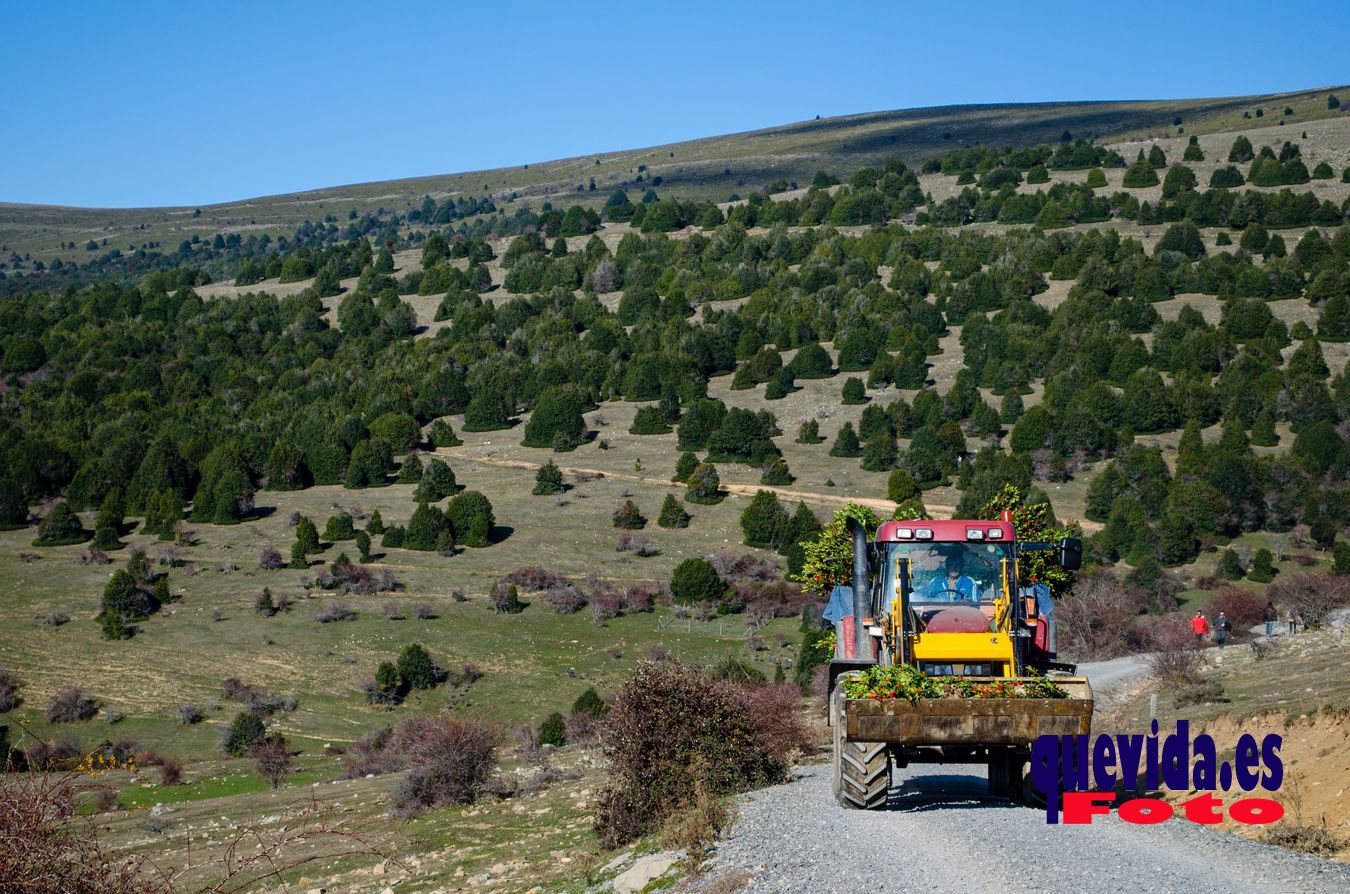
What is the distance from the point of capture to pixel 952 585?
15.2 metres

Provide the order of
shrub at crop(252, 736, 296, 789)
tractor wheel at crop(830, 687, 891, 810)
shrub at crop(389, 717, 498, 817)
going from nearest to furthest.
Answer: tractor wheel at crop(830, 687, 891, 810) < shrub at crop(389, 717, 498, 817) < shrub at crop(252, 736, 296, 789)

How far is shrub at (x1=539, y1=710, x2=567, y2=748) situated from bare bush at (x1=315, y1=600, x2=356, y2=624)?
16.7 metres

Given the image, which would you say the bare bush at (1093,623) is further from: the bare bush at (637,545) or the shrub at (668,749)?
the shrub at (668,749)

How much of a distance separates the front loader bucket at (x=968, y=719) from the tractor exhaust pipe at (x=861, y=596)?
1806mm

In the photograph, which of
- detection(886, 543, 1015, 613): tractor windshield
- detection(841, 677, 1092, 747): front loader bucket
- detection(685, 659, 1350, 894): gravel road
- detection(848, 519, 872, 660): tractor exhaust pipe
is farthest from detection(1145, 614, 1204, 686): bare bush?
detection(841, 677, 1092, 747): front loader bucket

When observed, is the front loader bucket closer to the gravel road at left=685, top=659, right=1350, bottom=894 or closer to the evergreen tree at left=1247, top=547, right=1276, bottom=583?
the gravel road at left=685, top=659, right=1350, bottom=894

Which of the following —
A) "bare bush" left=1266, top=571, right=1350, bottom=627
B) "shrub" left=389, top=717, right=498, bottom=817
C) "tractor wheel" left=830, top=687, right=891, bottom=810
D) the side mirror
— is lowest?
"bare bush" left=1266, top=571, right=1350, bottom=627

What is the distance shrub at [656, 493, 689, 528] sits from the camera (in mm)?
64188

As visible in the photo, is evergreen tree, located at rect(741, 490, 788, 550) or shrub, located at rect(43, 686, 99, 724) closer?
shrub, located at rect(43, 686, 99, 724)

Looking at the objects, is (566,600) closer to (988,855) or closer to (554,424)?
(554,424)

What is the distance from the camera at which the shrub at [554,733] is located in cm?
3472

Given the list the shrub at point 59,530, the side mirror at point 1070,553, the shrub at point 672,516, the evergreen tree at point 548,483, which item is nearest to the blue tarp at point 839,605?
the side mirror at point 1070,553

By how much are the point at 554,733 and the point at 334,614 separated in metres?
17.6

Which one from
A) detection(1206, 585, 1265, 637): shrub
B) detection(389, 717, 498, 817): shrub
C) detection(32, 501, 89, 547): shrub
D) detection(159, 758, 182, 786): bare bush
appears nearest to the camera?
detection(389, 717, 498, 817): shrub
